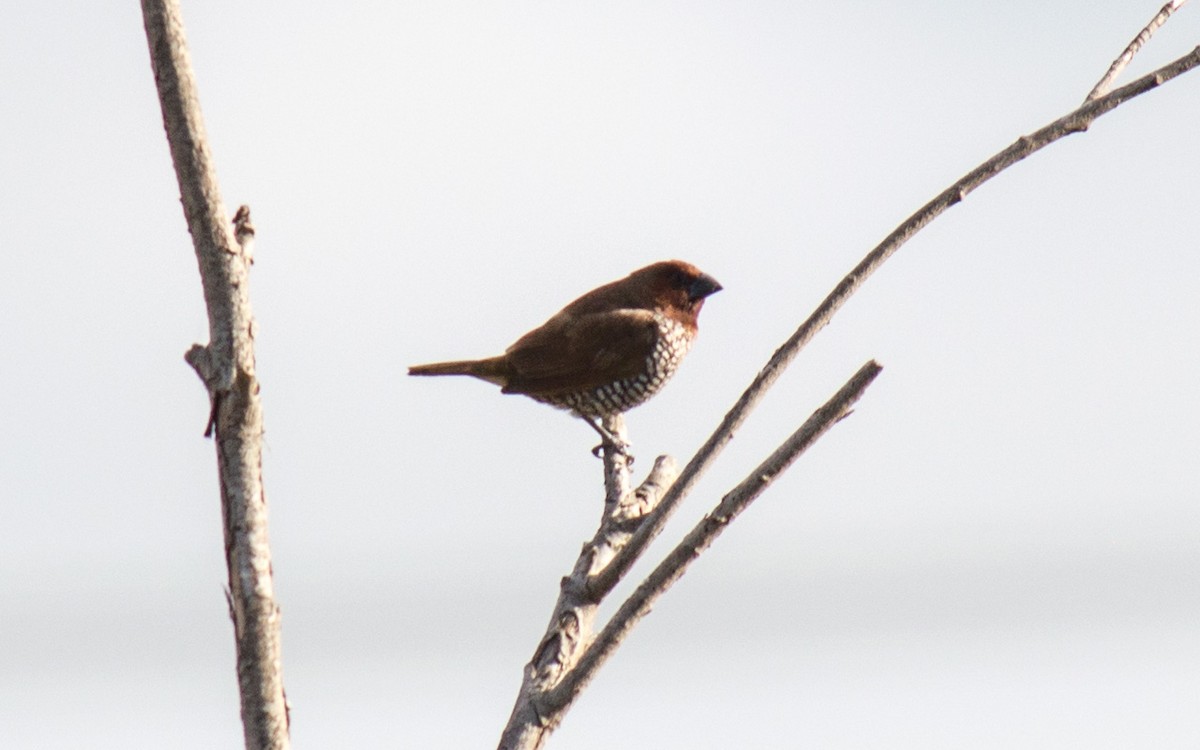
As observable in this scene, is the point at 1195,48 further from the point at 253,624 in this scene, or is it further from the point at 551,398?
the point at 551,398

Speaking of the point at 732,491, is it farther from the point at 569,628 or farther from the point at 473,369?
the point at 473,369

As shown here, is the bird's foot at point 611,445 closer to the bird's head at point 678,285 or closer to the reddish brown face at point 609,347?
the reddish brown face at point 609,347

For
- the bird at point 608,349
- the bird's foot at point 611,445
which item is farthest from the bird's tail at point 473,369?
the bird's foot at point 611,445

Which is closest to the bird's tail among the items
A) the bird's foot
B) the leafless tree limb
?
the bird's foot

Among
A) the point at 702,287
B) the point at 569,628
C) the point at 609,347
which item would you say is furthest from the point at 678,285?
the point at 569,628

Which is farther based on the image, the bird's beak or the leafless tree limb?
the bird's beak

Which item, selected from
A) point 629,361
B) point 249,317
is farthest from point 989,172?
point 629,361

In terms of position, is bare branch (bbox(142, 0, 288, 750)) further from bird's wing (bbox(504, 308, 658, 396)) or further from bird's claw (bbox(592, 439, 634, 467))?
bird's wing (bbox(504, 308, 658, 396))
